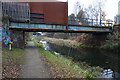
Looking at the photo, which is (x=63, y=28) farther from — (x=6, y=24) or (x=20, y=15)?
(x=6, y=24)

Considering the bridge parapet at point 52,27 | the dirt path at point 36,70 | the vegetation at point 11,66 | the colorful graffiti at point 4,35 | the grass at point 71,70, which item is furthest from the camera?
the bridge parapet at point 52,27

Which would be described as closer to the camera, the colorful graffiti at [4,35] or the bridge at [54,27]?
the colorful graffiti at [4,35]

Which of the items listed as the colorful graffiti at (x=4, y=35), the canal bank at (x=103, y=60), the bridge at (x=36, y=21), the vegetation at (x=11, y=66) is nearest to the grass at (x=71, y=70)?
the canal bank at (x=103, y=60)

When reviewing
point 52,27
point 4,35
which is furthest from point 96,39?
point 4,35

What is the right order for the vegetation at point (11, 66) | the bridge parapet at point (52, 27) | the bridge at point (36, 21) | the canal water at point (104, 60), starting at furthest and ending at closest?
the bridge parapet at point (52, 27) < the bridge at point (36, 21) < the canal water at point (104, 60) < the vegetation at point (11, 66)

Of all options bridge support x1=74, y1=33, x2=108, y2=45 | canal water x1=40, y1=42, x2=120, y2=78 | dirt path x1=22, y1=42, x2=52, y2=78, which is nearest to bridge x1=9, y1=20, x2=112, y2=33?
bridge support x1=74, y1=33, x2=108, y2=45

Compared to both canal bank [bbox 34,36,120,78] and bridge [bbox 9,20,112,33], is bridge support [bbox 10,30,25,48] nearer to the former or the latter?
bridge [bbox 9,20,112,33]

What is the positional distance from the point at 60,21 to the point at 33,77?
65.3 ft

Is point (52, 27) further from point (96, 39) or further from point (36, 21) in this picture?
point (96, 39)

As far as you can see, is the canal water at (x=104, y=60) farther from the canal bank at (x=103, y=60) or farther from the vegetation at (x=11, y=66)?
the vegetation at (x=11, y=66)

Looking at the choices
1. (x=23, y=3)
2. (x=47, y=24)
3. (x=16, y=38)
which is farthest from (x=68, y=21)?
(x=16, y=38)

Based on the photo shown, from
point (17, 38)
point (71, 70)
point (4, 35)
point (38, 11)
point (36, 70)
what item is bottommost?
point (71, 70)

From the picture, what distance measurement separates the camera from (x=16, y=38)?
20375 millimetres

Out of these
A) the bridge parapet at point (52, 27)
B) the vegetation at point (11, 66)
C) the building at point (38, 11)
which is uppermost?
the building at point (38, 11)
